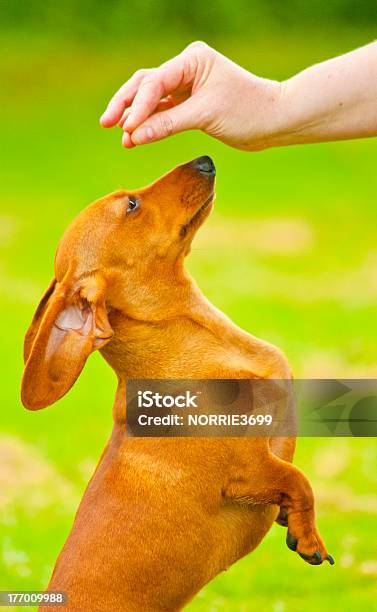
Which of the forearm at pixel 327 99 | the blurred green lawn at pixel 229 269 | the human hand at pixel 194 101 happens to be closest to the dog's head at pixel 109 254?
the human hand at pixel 194 101

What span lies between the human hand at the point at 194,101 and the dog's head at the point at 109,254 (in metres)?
0.15

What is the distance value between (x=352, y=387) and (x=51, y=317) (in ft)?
3.56

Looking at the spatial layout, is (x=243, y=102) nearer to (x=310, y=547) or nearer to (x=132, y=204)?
(x=132, y=204)

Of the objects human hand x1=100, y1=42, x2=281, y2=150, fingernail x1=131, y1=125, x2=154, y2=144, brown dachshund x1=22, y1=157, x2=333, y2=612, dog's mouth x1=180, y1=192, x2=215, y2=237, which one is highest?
human hand x1=100, y1=42, x2=281, y2=150

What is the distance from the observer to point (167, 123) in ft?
9.58

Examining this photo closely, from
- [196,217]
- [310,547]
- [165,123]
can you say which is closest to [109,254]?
[196,217]

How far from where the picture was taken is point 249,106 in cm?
302

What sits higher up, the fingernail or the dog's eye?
the fingernail

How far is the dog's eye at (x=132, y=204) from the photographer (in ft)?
10.0

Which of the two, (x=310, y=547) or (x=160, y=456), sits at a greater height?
(x=160, y=456)

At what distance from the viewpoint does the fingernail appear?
9.46 feet

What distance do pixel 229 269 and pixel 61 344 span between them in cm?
450

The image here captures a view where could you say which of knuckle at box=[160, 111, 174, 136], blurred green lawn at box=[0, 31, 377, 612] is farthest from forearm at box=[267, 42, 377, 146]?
blurred green lawn at box=[0, 31, 377, 612]

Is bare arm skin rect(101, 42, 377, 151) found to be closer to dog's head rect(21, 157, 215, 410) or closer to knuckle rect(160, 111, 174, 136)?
knuckle rect(160, 111, 174, 136)
